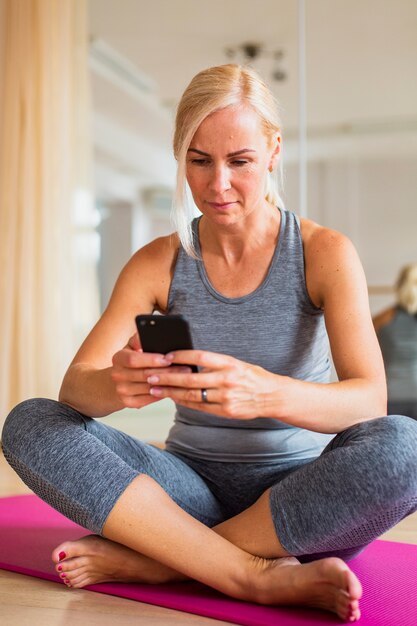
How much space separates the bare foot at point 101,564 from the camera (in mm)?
1374

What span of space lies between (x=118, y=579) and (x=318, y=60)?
274cm

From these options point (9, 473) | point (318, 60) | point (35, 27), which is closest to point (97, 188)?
point (35, 27)

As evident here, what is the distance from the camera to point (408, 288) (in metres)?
3.52

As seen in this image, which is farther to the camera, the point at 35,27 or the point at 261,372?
the point at 35,27

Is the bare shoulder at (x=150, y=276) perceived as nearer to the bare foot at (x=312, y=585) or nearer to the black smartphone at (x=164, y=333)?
the black smartphone at (x=164, y=333)

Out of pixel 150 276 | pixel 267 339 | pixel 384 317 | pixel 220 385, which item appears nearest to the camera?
pixel 220 385

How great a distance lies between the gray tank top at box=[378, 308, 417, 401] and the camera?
11.6 feet

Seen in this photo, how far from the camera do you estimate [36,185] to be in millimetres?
3609

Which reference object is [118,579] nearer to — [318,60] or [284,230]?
[284,230]

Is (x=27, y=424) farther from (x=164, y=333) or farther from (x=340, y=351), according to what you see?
(x=340, y=351)

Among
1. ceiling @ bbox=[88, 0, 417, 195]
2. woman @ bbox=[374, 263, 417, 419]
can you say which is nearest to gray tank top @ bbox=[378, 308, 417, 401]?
woman @ bbox=[374, 263, 417, 419]

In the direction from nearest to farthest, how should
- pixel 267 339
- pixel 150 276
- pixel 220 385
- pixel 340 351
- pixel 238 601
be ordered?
pixel 220 385 → pixel 238 601 → pixel 340 351 → pixel 267 339 → pixel 150 276

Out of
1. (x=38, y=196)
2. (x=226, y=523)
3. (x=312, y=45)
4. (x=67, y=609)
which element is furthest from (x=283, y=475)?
(x=312, y=45)

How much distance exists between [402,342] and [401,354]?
0.18 ft
